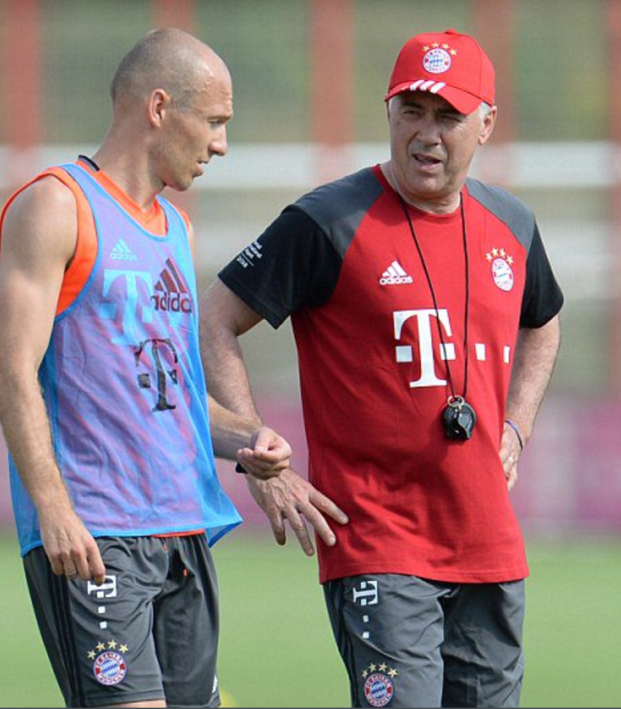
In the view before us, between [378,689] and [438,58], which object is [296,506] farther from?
[438,58]

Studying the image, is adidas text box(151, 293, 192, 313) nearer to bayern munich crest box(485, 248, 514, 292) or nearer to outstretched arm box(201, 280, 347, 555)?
outstretched arm box(201, 280, 347, 555)

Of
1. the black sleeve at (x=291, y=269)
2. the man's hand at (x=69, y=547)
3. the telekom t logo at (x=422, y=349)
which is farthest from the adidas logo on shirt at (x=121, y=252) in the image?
the telekom t logo at (x=422, y=349)

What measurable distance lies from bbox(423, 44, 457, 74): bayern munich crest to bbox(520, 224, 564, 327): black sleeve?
2.17ft

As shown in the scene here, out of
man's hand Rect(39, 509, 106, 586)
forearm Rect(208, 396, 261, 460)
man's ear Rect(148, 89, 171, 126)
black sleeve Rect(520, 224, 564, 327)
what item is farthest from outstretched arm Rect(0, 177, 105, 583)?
black sleeve Rect(520, 224, 564, 327)

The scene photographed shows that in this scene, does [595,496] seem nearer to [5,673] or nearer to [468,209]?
[5,673]

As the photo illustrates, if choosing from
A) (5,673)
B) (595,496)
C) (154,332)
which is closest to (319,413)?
(154,332)

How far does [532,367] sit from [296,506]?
1.22 m

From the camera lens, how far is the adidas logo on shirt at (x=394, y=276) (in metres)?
Result: 5.36

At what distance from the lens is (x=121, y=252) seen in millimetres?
4898

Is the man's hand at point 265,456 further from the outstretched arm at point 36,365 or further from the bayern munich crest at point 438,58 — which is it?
the bayern munich crest at point 438,58

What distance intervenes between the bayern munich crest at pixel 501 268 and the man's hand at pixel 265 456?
0.96 metres

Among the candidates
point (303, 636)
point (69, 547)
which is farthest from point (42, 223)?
point (303, 636)

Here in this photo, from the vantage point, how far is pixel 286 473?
529 cm

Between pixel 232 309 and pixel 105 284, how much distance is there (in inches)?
29.9
